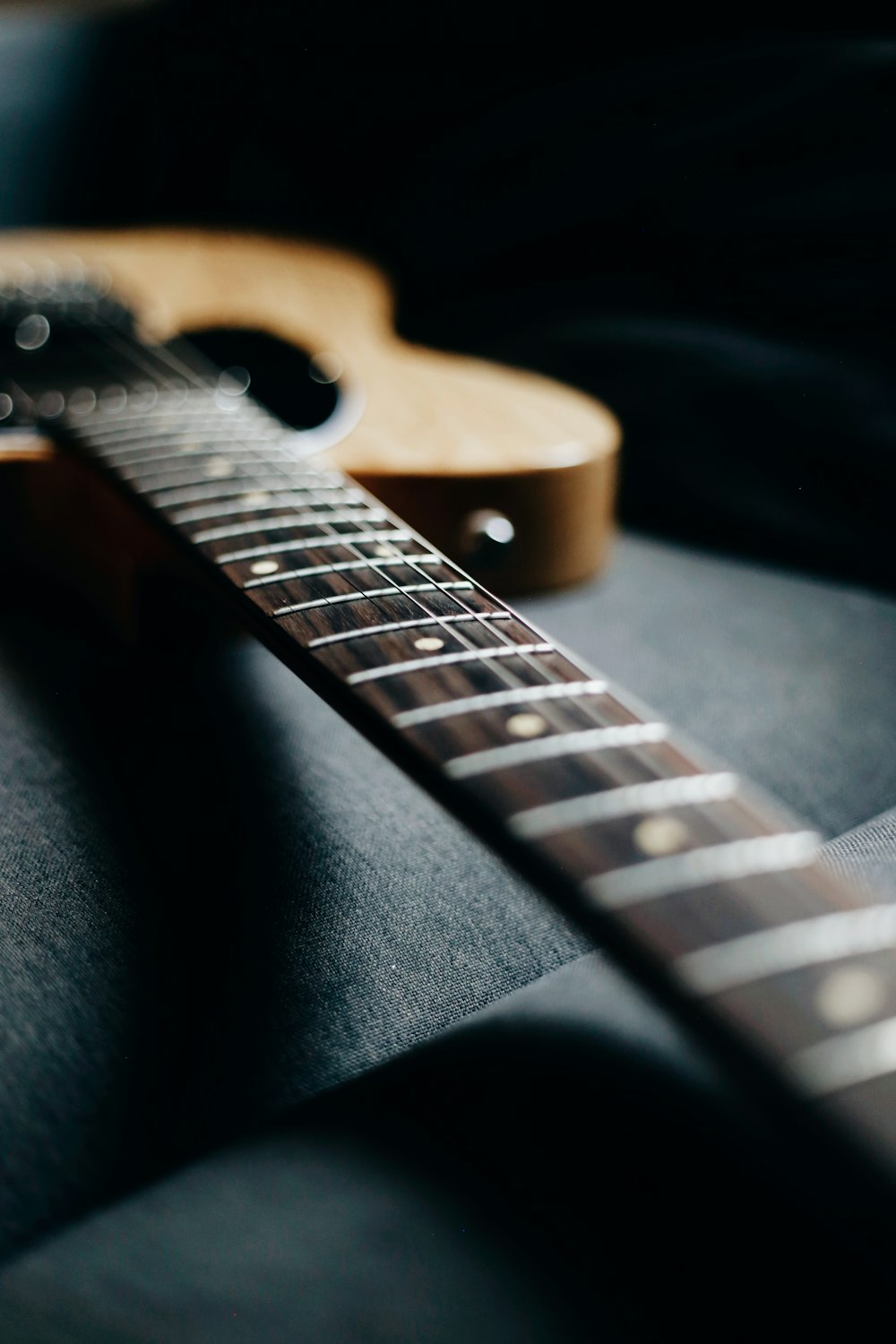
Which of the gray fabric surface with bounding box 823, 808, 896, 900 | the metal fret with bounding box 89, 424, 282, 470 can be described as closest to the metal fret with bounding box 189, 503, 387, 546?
the metal fret with bounding box 89, 424, 282, 470

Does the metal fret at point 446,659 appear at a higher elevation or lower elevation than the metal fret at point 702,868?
higher

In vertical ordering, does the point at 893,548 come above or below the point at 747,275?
below

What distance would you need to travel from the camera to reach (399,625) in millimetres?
313

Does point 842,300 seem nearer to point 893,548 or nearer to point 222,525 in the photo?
point 893,548

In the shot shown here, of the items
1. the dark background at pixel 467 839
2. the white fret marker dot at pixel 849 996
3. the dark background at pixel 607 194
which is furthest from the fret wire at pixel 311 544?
the dark background at pixel 607 194

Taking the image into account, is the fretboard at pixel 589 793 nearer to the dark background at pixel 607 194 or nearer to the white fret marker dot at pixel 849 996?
the white fret marker dot at pixel 849 996

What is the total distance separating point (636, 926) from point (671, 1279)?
0.10 meters

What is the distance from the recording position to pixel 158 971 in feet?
1.10

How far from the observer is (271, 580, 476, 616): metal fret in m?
0.33

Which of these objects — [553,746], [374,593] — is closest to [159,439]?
[374,593]

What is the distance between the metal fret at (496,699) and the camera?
26 cm

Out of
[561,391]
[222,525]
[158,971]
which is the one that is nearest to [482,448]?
[561,391]

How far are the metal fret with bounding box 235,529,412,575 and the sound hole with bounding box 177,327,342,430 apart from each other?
0.98ft

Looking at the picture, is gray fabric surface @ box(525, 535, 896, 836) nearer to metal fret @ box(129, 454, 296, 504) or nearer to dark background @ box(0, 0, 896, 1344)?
dark background @ box(0, 0, 896, 1344)
